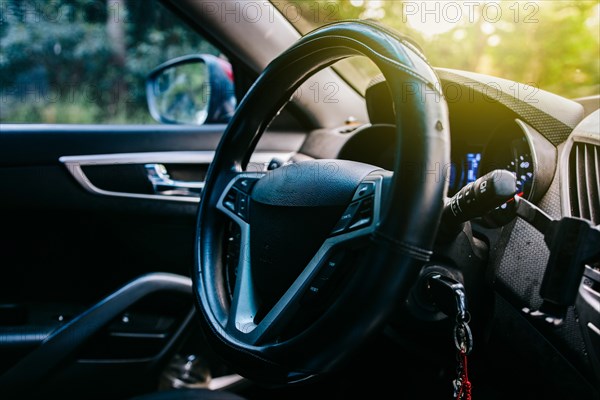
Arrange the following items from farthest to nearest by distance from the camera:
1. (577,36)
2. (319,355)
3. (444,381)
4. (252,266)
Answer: (577,36), (444,381), (252,266), (319,355)

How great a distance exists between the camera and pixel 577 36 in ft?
5.65

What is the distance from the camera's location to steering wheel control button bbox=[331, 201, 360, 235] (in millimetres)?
865

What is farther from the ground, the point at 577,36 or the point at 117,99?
the point at 577,36

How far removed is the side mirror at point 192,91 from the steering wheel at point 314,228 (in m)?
0.88

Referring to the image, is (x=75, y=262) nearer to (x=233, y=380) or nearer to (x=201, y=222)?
(x=233, y=380)

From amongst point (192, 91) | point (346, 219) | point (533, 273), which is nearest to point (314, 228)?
point (346, 219)

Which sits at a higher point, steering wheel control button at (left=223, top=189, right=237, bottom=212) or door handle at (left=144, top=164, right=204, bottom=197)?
steering wheel control button at (left=223, top=189, right=237, bottom=212)

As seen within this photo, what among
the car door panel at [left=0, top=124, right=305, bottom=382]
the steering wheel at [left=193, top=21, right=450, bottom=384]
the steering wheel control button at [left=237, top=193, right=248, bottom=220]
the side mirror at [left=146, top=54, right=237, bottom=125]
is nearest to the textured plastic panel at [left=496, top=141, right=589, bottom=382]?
the steering wheel at [left=193, top=21, right=450, bottom=384]

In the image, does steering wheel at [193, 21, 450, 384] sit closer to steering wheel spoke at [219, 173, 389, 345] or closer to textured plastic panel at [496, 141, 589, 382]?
steering wheel spoke at [219, 173, 389, 345]

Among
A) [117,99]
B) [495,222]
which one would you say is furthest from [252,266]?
[117,99]

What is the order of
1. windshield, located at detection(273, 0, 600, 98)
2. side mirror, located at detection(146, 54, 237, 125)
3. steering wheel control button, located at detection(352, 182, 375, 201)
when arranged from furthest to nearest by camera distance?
side mirror, located at detection(146, 54, 237, 125)
windshield, located at detection(273, 0, 600, 98)
steering wheel control button, located at detection(352, 182, 375, 201)

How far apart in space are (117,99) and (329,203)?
22.6ft

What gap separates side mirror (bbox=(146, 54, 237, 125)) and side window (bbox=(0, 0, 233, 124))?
8.40 ft

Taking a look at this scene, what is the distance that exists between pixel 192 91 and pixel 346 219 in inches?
70.3
